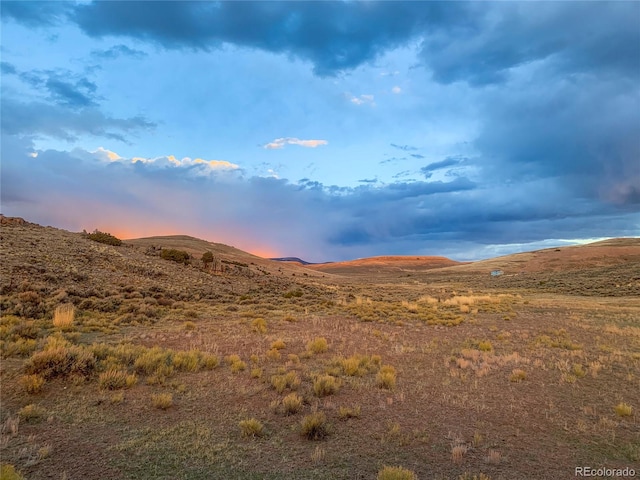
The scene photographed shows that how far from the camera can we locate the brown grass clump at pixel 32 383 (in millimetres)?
7547

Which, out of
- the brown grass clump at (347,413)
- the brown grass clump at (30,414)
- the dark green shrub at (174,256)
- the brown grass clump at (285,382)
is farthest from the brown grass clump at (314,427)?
the dark green shrub at (174,256)

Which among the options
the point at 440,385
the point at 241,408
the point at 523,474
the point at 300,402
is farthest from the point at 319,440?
the point at 440,385

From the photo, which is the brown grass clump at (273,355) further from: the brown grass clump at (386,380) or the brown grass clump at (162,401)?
the brown grass clump at (162,401)

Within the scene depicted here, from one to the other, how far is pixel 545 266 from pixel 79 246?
93.2 m

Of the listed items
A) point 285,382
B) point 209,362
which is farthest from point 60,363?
point 285,382

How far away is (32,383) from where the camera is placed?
299 inches

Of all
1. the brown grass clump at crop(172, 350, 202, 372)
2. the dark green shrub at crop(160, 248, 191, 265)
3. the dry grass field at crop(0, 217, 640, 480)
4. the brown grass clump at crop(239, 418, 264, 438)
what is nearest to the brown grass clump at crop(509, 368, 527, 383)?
the dry grass field at crop(0, 217, 640, 480)

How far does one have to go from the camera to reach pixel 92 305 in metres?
17.2

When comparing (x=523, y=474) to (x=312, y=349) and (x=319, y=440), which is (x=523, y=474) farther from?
(x=312, y=349)

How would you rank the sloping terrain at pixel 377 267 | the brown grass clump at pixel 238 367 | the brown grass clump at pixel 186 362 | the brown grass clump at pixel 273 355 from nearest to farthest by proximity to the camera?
the brown grass clump at pixel 186 362, the brown grass clump at pixel 238 367, the brown grass clump at pixel 273 355, the sloping terrain at pixel 377 267

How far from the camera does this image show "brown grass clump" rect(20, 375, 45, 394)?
7.55 m

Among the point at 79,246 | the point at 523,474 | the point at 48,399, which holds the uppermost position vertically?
the point at 79,246

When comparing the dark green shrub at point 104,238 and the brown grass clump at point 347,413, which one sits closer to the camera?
the brown grass clump at point 347,413

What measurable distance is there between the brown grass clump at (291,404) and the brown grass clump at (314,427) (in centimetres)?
67
